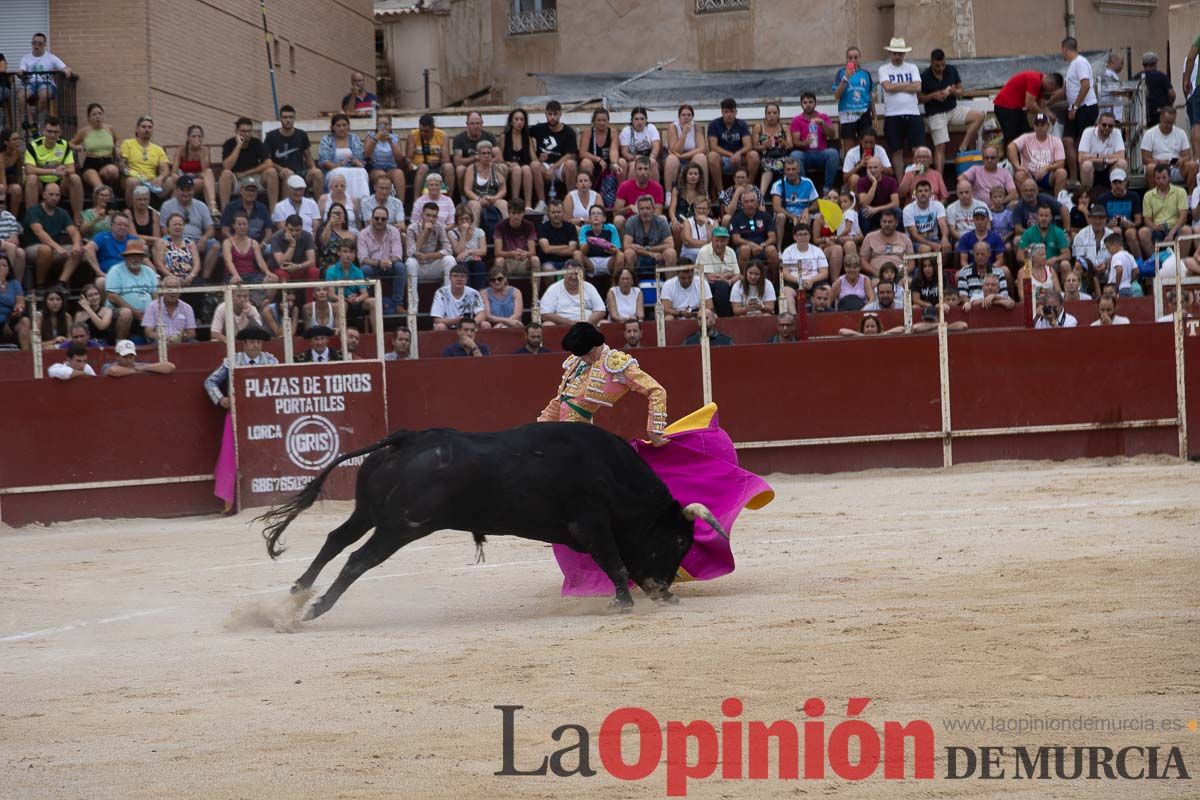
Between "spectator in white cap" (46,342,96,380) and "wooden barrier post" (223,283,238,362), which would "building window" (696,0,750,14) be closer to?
"wooden barrier post" (223,283,238,362)

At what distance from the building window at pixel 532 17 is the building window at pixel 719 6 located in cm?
245

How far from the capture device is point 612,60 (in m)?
24.2

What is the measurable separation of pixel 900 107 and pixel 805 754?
43.2 feet

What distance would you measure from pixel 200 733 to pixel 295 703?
461mm

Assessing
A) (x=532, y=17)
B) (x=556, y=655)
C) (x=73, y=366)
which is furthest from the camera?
(x=532, y=17)

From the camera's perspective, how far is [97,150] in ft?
52.6

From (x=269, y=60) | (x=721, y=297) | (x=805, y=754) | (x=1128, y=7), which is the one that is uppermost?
(x=1128, y=7)

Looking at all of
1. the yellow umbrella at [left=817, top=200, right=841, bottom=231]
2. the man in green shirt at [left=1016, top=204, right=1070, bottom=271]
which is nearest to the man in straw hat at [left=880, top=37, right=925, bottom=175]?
the yellow umbrella at [left=817, top=200, right=841, bottom=231]

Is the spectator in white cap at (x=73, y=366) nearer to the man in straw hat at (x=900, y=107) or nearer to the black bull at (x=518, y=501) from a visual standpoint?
the black bull at (x=518, y=501)

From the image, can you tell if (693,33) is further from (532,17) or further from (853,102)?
(853,102)

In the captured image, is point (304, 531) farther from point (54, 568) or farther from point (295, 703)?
point (295, 703)

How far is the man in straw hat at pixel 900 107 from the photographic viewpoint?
16859mm

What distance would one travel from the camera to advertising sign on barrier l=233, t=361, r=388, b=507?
13133 mm

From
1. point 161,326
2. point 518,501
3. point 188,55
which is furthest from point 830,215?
point 188,55
